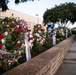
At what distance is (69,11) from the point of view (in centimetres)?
4934

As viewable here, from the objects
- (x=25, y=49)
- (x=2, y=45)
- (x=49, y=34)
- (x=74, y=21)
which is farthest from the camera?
(x=74, y=21)

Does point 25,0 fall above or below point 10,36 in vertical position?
above

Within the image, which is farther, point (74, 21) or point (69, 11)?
point (74, 21)

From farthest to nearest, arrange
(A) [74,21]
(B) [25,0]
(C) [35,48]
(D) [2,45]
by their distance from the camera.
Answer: (A) [74,21], (B) [25,0], (C) [35,48], (D) [2,45]

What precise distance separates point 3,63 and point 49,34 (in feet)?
33.4

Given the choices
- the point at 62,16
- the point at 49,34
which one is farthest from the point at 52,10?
the point at 49,34

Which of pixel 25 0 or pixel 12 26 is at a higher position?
pixel 25 0

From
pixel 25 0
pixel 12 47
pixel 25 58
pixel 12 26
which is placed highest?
pixel 25 0

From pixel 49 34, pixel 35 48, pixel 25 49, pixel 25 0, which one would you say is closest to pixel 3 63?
pixel 25 49

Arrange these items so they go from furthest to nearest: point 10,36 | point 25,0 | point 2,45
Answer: point 25,0 → point 10,36 → point 2,45

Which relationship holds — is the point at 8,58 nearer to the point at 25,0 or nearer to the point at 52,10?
the point at 25,0

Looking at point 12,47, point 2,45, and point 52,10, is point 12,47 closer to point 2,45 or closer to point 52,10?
point 2,45

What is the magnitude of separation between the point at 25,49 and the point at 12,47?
39.8 inches

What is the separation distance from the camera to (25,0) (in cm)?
1816
